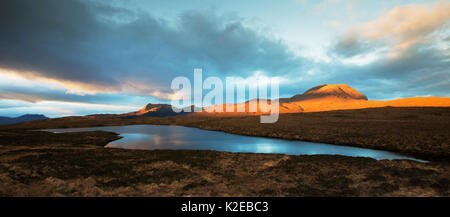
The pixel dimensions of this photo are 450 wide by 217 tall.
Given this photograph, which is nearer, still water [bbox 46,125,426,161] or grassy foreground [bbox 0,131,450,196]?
grassy foreground [bbox 0,131,450,196]

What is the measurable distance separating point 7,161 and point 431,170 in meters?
42.1

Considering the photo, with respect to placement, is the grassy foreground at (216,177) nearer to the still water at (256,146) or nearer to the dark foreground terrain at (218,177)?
the dark foreground terrain at (218,177)

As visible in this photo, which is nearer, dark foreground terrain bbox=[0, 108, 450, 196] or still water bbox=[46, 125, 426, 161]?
dark foreground terrain bbox=[0, 108, 450, 196]

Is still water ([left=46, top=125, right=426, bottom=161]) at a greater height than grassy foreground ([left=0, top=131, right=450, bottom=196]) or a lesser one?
lesser

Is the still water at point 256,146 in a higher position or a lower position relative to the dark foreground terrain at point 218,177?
lower

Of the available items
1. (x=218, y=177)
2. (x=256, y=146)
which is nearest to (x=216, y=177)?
(x=218, y=177)

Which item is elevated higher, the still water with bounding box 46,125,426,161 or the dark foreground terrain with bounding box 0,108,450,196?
the dark foreground terrain with bounding box 0,108,450,196

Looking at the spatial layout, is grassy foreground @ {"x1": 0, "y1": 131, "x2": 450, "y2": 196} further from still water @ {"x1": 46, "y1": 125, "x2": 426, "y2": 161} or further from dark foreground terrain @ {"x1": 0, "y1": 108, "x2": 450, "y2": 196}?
still water @ {"x1": 46, "y1": 125, "x2": 426, "y2": 161}

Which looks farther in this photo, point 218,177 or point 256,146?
point 256,146

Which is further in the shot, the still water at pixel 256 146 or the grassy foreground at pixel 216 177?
the still water at pixel 256 146

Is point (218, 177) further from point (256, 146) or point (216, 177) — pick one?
point (256, 146)

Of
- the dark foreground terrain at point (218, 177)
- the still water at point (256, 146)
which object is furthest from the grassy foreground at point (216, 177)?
the still water at point (256, 146)

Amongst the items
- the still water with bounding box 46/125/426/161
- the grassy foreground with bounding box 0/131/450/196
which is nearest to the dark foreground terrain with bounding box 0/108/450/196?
the grassy foreground with bounding box 0/131/450/196
